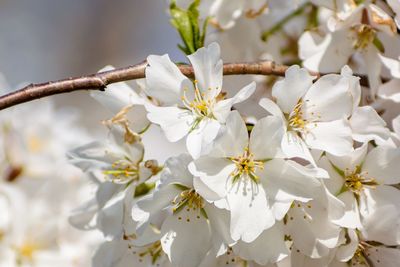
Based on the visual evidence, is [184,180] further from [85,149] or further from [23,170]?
[23,170]

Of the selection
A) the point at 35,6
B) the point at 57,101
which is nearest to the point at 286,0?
the point at 57,101

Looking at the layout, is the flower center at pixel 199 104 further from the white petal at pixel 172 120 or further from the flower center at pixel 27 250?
the flower center at pixel 27 250

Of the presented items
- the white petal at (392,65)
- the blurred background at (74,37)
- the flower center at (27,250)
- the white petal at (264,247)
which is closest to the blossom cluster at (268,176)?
the white petal at (264,247)

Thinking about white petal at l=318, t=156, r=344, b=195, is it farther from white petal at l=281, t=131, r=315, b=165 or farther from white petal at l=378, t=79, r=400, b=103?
white petal at l=378, t=79, r=400, b=103

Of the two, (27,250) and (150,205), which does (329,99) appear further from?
(27,250)

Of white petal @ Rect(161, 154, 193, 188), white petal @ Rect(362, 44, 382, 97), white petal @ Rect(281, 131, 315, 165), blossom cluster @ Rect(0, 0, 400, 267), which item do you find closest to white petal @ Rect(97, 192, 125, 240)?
blossom cluster @ Rect(0, 0, 400, 267)

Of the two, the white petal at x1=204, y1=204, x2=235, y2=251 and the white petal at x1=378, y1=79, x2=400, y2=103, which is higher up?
the white petal at x1=204, y1=204, x2=235, y2=251
